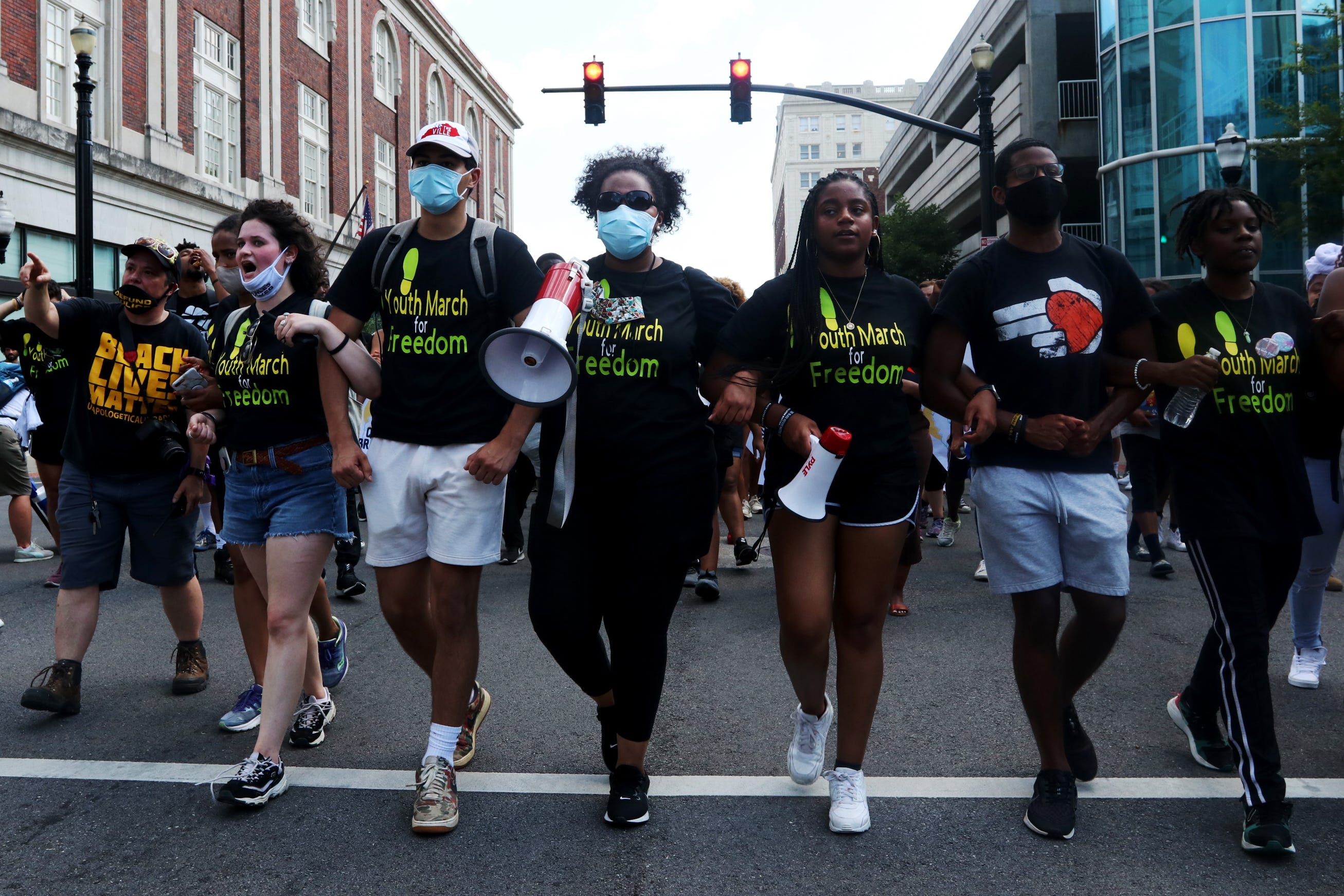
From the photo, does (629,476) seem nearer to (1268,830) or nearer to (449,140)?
(449,140)

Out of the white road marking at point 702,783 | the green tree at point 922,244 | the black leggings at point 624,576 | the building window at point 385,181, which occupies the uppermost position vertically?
the building window at point 385,181

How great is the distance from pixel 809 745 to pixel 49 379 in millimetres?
5640

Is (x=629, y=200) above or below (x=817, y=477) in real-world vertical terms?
above

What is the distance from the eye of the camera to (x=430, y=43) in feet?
144

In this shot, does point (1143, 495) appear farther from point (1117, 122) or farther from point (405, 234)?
point (1117, 122)

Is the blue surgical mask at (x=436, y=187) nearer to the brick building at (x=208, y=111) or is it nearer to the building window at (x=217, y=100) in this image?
the brick building at (x=208, y=111)

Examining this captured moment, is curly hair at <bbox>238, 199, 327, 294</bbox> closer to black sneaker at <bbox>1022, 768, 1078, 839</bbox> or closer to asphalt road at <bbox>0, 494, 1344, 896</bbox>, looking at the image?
asphalt road at <bbox>0, 494, 1344, 896</bbox>

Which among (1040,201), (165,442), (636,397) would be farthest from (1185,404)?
(165,442)

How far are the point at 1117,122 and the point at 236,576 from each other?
1214 inches

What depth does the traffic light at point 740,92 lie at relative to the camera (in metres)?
14.9

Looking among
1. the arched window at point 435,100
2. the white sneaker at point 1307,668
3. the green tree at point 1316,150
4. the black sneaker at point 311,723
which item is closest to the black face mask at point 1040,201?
the white sneaker at point 1307,668

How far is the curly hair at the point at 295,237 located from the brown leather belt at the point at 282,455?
1.93 ft

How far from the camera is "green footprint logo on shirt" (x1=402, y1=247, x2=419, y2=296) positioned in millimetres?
3541

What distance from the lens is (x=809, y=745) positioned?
3.58 m
